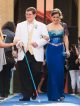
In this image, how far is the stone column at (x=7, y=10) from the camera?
68.1ft

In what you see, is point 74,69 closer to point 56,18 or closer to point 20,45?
point 56,18

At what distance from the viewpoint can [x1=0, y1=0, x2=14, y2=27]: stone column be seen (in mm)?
20744

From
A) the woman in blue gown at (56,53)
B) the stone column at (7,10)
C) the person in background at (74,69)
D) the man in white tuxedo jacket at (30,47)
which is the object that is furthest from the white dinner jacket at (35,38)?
the stone column at (7,10)

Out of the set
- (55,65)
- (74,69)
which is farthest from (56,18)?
(74,69)

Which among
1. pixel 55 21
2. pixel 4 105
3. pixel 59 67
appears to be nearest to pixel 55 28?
pixel 55 21

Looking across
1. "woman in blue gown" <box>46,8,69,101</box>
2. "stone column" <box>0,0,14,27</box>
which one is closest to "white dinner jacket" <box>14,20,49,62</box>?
"woman in blue gown" <box>46,8,69,101</box>

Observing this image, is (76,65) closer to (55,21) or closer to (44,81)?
(44,81)

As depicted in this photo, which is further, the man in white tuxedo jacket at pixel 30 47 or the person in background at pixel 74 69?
the person in background at pixel 74 69

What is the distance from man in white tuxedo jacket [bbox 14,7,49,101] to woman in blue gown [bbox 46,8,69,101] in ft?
1.72

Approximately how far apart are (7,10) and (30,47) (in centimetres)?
1179

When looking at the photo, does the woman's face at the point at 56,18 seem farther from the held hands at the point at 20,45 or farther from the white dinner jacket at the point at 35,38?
the held hands at the point at 20,45

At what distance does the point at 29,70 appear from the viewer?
31.4ft

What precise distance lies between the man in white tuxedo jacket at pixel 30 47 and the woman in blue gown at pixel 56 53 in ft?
1.72

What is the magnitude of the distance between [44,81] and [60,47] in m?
5.66
